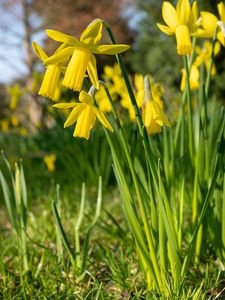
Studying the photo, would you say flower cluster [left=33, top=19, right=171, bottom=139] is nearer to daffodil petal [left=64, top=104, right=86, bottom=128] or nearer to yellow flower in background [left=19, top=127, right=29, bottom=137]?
daffodil petal [left=64, top=104, right=86, bottom=128]

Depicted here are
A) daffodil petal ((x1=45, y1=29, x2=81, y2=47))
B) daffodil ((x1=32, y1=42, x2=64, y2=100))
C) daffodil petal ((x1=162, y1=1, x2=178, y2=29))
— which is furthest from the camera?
daffodil petal ((x1=162, y1=1, x2=178, y2=29))

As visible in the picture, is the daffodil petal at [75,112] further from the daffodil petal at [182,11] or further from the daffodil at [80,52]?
the daffodil petal at [182,11]

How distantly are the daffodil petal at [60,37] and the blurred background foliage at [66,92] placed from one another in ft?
4.11

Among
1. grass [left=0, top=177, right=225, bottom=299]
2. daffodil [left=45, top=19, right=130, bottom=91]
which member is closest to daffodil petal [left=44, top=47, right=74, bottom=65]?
daffodil [left=45, top=19, right=130, bottom=91]

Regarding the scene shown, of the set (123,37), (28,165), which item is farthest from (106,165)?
(123,37)

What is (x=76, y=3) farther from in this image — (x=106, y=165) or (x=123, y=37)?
(x=106, y=165)

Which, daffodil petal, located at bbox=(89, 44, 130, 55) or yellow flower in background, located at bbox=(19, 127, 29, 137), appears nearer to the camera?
daffodil petal, located at bbox=(89, 44, 130, 55)

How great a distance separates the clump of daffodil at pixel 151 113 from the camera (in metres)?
0.99

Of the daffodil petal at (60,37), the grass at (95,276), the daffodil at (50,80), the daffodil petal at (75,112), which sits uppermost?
the daffodil petal at (60,37)

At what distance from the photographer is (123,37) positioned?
56.5ft

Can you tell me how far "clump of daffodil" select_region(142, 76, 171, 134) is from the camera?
992 millimetres

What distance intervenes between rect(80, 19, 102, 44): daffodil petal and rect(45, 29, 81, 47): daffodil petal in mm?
19

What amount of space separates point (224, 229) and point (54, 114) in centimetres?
161

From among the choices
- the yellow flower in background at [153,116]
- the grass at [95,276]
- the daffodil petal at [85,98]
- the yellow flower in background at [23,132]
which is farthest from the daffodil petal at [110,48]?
the yellow flower in background at [23,132]
